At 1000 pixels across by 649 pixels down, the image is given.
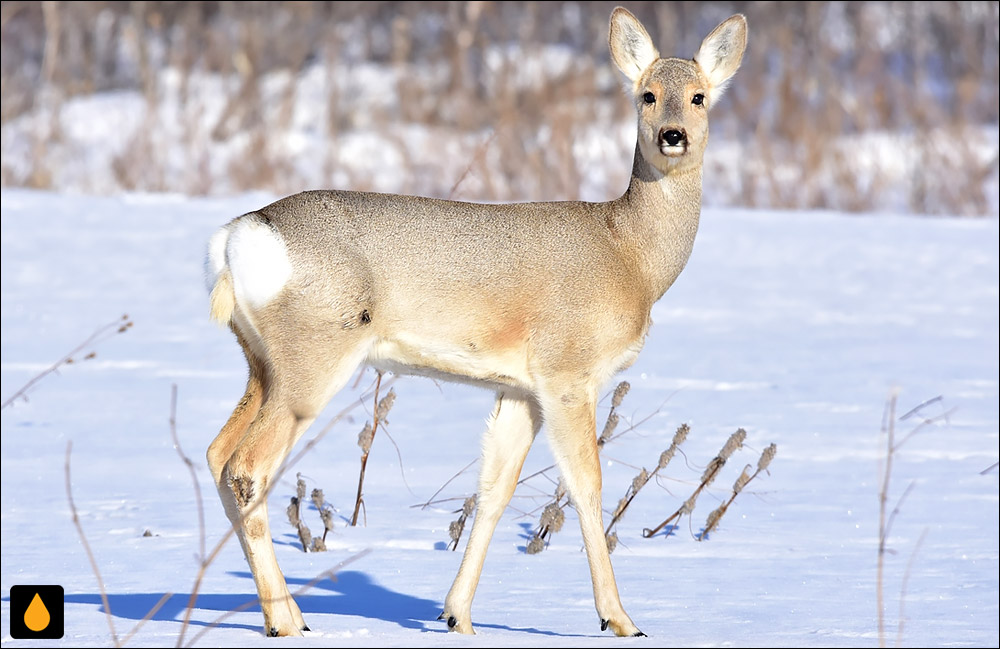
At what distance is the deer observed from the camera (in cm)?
482

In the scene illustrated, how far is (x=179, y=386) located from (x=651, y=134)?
4.58 meters

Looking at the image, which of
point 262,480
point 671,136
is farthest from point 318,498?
point 671,136

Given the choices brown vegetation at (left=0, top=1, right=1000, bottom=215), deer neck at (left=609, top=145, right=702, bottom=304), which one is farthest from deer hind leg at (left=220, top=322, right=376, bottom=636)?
brown vegetation at (left=0, top=1, right=1000, bottom=215)

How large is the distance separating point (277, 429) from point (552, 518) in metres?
1.70

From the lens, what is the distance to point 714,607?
537 centimetres

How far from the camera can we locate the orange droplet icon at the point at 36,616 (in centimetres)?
423

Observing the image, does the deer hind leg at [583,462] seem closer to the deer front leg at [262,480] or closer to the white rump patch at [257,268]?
the deer front leg at [262,480]

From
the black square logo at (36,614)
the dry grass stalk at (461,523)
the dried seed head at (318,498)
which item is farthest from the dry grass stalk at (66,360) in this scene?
the dry grass stalk at (461,523)

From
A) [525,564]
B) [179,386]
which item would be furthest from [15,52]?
[525,564]

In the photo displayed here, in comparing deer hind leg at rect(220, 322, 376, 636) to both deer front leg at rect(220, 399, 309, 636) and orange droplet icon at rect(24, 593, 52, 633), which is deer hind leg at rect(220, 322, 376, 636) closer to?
deer front leg at rect(220, 399, 309, 636)

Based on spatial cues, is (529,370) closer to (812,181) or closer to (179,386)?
(179,386)

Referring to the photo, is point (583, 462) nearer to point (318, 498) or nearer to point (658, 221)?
point (658, 221)

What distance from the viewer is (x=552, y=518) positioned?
6.18 m

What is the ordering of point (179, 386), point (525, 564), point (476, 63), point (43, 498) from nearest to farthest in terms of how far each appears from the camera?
point (525, 564), point (43, 498), point (179, 386), point (476, 63)
